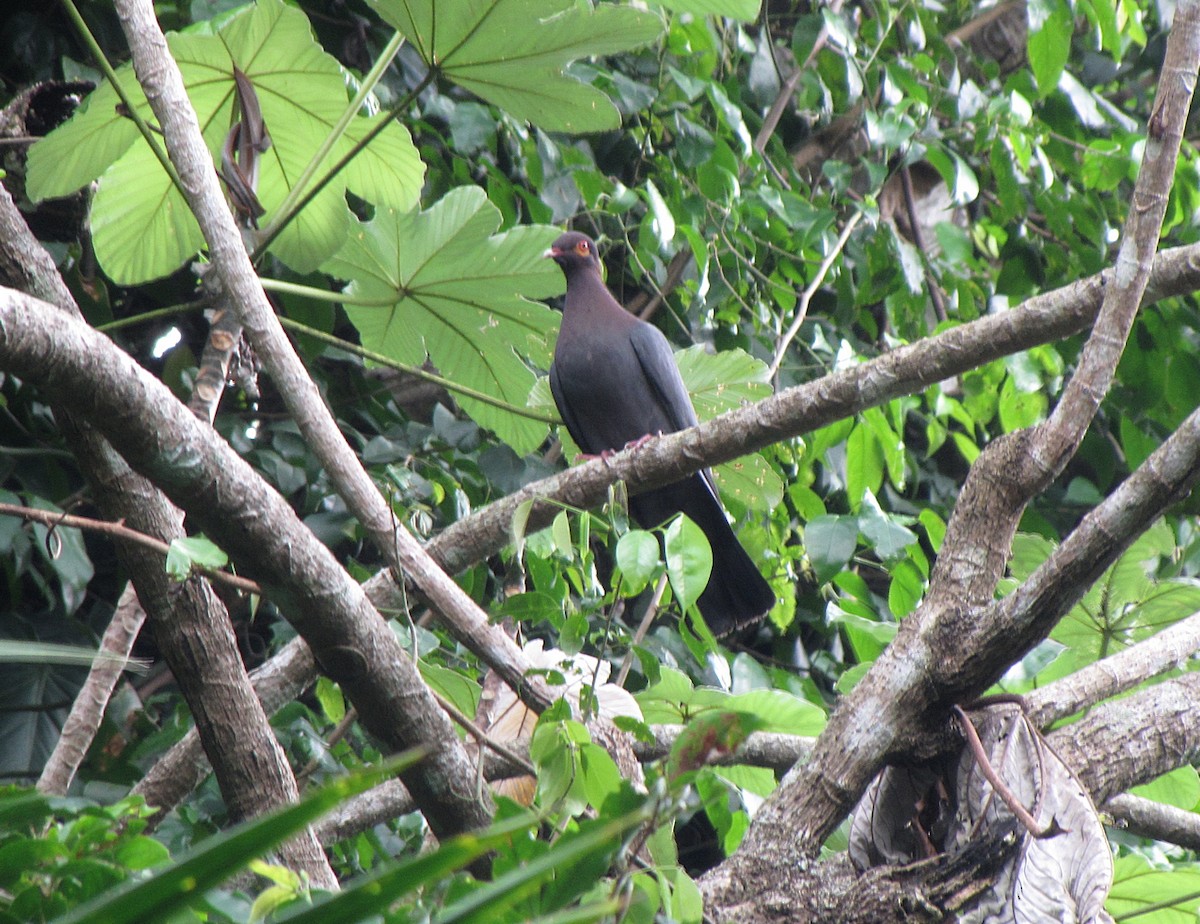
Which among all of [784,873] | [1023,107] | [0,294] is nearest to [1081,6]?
[1023,107]

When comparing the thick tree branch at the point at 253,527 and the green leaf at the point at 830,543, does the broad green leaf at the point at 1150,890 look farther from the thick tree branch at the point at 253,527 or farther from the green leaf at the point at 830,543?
the thick tree branch at the point at 253,527

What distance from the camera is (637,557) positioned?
1424mm

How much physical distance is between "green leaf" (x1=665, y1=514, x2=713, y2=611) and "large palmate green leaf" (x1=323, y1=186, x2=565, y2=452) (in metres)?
0.93

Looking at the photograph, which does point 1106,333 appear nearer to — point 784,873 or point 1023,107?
point 784,873

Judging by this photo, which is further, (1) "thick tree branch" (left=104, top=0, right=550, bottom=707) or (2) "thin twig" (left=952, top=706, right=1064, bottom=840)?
(1) "thick tree branch" (left=104, top=0, right=550, bottom=707)

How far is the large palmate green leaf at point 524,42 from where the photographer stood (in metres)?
1.80

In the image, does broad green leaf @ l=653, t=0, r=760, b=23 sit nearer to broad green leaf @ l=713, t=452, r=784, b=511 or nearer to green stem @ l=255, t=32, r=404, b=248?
green stem @ l=255, t=32, r=404, b=248

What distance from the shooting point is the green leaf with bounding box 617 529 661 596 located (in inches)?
55.5

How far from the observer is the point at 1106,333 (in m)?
1.63

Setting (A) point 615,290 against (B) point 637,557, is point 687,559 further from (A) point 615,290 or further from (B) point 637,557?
(A) point 615,290

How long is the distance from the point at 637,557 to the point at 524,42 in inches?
35.4

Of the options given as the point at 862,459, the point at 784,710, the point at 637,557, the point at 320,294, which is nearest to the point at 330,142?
the point at 320,294

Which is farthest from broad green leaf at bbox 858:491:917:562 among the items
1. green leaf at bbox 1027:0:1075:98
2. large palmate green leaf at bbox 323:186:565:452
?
green leaf at bbox 1027:0:1075:98

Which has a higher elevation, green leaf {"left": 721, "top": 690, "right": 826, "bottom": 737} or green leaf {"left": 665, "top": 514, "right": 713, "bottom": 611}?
green leaf {"left": 665, "top": 514, "right": 713, "bottom": 611}
